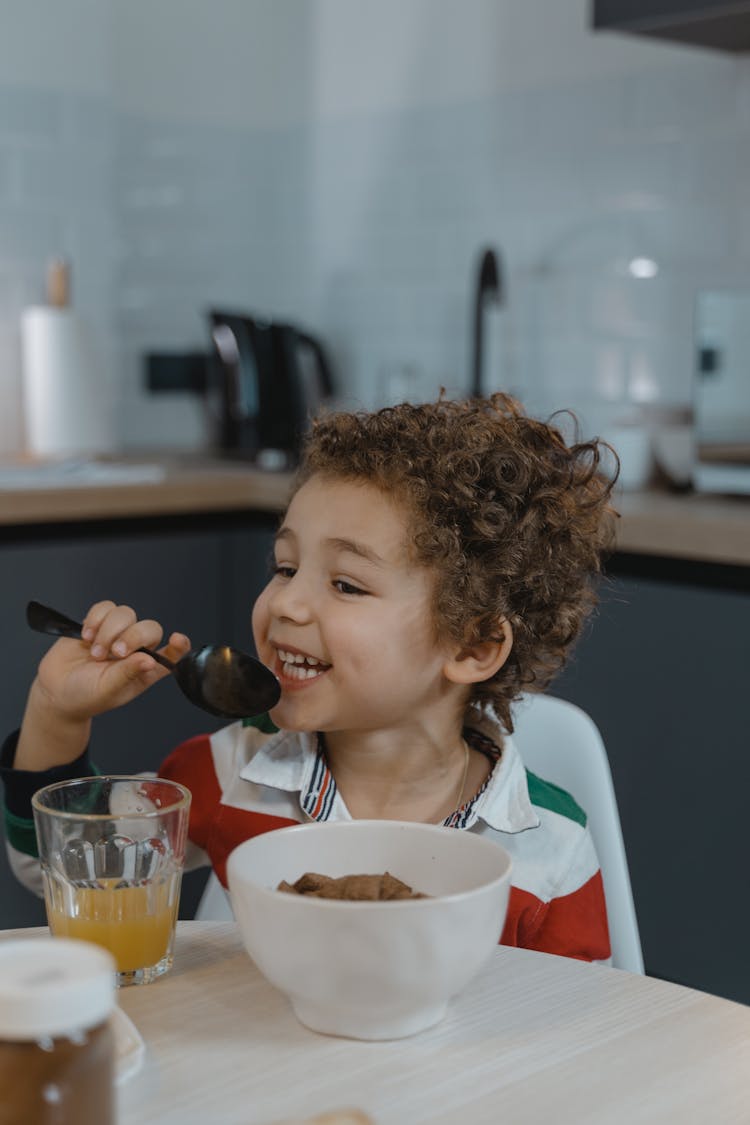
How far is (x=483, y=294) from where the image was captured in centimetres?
281

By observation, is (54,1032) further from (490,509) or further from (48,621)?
(490,509)

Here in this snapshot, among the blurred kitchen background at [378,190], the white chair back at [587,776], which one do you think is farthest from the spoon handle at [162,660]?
the blurred kitchen background at [378,190]

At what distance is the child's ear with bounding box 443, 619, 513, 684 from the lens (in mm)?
1162

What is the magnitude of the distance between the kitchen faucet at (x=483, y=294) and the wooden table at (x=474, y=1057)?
2.06m

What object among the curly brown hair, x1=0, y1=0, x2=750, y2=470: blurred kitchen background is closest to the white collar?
the curly brown hair

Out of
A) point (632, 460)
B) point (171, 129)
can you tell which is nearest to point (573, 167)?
point (632, 460)

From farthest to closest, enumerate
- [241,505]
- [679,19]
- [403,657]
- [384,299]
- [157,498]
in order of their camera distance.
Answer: [384,299]
[241,505]
[157,498]
[679,19]
[403,657]

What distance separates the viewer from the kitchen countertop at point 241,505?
6.57 ft

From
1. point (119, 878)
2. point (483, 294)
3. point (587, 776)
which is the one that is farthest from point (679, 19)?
point (119, 878)

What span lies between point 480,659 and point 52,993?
69 cm

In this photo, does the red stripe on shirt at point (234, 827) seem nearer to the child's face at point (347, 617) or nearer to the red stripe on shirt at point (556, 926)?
the child's face at point (347, 617)

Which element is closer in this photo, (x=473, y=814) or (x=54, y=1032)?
(x=54, y=1032)

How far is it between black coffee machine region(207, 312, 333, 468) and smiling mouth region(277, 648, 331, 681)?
70.4 inches

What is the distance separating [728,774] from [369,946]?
1399 millimetres
